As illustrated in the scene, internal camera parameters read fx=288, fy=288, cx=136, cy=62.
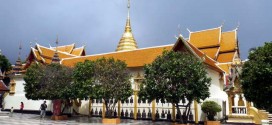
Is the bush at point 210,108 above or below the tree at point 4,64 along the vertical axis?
below

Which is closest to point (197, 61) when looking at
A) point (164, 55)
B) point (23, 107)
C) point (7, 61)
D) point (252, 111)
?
point (164, 55)

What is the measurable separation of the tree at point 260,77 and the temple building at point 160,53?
309cm

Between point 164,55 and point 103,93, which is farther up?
point 164,55

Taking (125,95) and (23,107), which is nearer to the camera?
(125,95)

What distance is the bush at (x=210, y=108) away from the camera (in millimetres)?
21609

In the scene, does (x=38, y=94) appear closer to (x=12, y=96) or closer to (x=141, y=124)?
(x=141, y=124)

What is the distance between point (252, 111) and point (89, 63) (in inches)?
518

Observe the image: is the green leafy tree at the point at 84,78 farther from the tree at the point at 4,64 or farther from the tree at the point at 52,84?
the tree at the point at 4,64

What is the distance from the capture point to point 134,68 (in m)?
28.6

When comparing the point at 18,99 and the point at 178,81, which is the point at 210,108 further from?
the point at 18,99

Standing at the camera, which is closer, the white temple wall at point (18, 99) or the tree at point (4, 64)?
the white temple wall at point (18, 99)

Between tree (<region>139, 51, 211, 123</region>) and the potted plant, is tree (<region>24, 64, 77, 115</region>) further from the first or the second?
the potted plant

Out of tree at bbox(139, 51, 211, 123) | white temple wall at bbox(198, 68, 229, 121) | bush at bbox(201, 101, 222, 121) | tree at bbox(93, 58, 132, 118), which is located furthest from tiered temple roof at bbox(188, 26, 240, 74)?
tree at bbox(93, 58, 132, 118)

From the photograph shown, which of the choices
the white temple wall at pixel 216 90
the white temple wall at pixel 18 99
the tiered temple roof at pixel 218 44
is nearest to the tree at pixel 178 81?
the white temple wall at pixel 216 90
